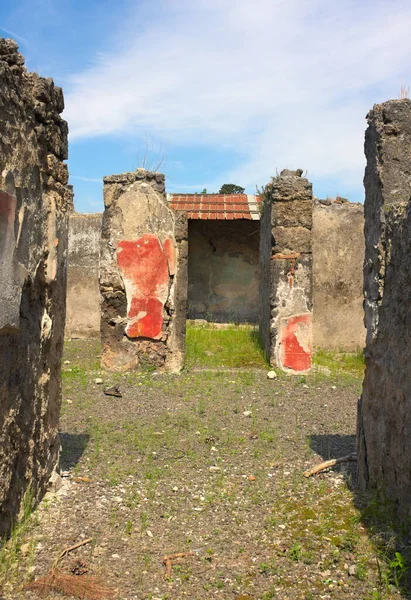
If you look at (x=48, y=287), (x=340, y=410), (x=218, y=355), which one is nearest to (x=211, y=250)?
(x=218, y=355)

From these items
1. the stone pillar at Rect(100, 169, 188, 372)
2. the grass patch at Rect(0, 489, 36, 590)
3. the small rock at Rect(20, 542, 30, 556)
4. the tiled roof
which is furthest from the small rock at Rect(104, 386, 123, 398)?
the tiled roof

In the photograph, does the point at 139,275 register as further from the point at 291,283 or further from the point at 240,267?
the point at 240,267

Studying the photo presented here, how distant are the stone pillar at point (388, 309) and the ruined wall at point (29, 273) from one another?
1739mm

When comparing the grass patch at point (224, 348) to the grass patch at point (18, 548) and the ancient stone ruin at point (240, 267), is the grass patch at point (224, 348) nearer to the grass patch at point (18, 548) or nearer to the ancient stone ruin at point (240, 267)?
the ancient stone ruin at point (240, 267)

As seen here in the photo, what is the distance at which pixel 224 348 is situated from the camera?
27.5 ft

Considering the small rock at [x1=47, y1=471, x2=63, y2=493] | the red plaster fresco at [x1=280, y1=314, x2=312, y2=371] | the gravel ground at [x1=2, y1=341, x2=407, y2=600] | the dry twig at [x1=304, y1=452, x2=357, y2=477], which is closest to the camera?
the gravel ground at [x1=2, y1=341, x2=407, y2=600]

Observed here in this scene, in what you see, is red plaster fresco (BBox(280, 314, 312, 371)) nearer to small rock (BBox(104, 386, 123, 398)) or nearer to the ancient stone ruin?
the ancient stone ruin

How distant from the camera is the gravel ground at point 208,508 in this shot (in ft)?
7.79

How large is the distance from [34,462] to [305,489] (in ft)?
4.95

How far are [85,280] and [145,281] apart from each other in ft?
9.82

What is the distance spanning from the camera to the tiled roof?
11.0 metres

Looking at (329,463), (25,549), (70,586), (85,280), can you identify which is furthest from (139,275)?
(70,586)

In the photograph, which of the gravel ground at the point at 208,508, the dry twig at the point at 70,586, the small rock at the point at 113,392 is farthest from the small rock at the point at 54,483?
the small rock at the point at 113,392

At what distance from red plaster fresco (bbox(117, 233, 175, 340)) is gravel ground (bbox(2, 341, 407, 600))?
1.50m
